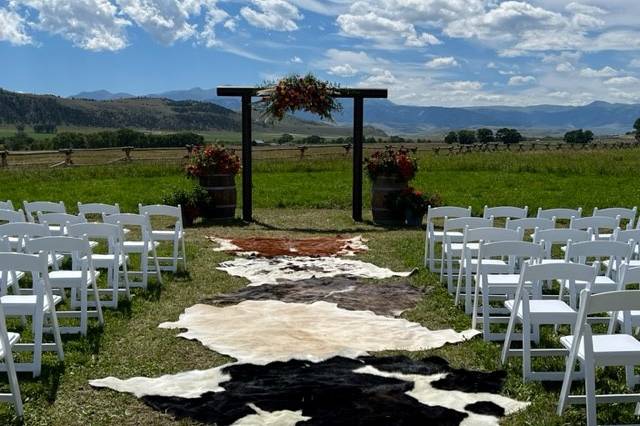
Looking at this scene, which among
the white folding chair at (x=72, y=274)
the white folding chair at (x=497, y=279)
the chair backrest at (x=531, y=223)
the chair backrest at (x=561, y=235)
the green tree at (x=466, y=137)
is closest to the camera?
the white folding chair at (x=497, y=279)

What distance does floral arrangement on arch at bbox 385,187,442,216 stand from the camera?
14203 millimetres

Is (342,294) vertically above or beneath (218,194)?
beneath

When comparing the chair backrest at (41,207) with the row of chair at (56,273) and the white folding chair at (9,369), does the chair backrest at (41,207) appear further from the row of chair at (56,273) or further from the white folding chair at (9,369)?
the white folding chair at (9,369)

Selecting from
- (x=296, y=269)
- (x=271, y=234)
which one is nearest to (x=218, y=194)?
(x=271, y=234)

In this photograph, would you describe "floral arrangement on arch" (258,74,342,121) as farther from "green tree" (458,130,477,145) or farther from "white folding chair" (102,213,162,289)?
"green tree" (458,130,477,145)

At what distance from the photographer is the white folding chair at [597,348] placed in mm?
3969

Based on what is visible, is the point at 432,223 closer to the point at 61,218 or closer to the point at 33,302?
the point at 61,218

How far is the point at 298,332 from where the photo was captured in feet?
21.5

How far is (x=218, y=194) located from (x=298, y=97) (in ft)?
8.92

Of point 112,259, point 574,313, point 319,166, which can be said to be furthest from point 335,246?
point 319,166

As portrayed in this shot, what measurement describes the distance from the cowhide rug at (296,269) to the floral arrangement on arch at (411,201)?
415 cm

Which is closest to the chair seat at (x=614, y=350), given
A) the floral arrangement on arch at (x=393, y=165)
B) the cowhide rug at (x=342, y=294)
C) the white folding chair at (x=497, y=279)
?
the white folding chair at (x=497, y=279)

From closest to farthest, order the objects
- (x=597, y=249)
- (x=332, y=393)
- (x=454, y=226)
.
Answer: (x=332, y=393) < (x=597, y=249) < (x=454, y=226)

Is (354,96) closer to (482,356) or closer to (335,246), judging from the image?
(335,246)
